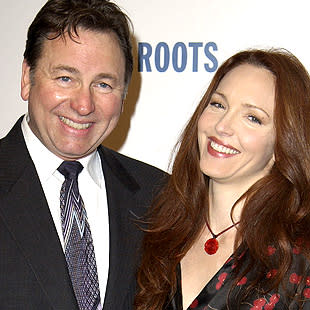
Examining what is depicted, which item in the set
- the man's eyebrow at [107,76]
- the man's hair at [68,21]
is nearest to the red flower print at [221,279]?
the man's eyebrow at [107,76]

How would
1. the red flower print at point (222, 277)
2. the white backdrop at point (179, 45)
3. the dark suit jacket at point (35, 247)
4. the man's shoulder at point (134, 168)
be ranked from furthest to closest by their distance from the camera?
the white backdrop at point (179, 45)
the man's shoulder at point (134, 168)
the red flower print at point (222, 277)
the dark suit jacket at point (35, 247)

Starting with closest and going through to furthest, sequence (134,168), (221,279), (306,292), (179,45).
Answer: (306,292), (221,279), (134,168), (179,45)

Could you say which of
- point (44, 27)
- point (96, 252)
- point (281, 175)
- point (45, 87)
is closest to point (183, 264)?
point (96, 252)

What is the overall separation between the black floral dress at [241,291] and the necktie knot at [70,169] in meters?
0.47

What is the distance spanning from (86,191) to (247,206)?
49 centimetres

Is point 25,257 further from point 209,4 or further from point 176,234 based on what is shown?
point 209,4

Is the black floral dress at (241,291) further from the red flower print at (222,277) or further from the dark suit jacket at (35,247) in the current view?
the dark suit jacket at (35,247)

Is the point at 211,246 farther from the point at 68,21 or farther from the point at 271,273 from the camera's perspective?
the point at 68,21

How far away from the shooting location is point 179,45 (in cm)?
249

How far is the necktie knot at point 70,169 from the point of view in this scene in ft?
6.31

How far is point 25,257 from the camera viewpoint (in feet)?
5.67

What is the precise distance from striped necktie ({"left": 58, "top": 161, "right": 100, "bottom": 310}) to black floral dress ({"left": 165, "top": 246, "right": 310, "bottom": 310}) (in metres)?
0.24

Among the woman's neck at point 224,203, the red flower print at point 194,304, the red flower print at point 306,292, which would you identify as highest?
the woman's neck at point 224,203

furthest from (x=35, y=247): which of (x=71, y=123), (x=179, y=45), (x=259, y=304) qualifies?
(x=179, y=45)
